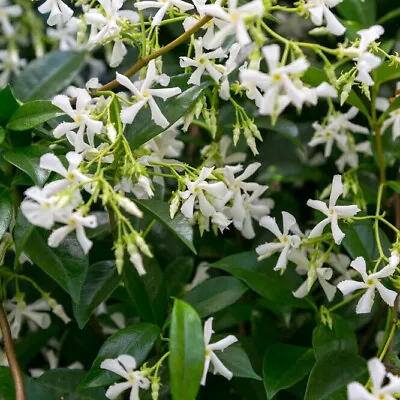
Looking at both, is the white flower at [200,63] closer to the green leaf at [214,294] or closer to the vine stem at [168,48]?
the vine stem at [168,48]

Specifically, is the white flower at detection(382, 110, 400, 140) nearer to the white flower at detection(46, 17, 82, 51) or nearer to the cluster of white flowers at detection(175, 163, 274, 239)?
the cluster of white flowers at detection(175, 163, 274, 239)

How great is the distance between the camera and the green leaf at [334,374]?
2.41 ft

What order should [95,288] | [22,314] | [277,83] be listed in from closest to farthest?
[277,83]
[95,288]
[22,314]

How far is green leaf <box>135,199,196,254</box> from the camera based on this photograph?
0.70 m

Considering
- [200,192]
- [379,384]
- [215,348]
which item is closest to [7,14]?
[200,192]

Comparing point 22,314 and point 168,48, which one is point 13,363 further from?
point 168,48

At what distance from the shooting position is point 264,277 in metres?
0.89

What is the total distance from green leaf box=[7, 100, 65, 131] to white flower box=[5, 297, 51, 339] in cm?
25

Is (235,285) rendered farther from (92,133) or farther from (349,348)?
(92,133)

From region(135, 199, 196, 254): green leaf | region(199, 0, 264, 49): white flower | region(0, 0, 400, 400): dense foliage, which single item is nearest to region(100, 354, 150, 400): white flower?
region(0, 0, 400, 400): dense foliage

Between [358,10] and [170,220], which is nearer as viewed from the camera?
[170,220]

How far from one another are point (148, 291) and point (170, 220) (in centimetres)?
18

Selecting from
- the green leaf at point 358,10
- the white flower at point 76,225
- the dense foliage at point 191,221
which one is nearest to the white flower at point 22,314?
the dense foliage at point 191,221

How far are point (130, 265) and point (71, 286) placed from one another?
0.45ft
